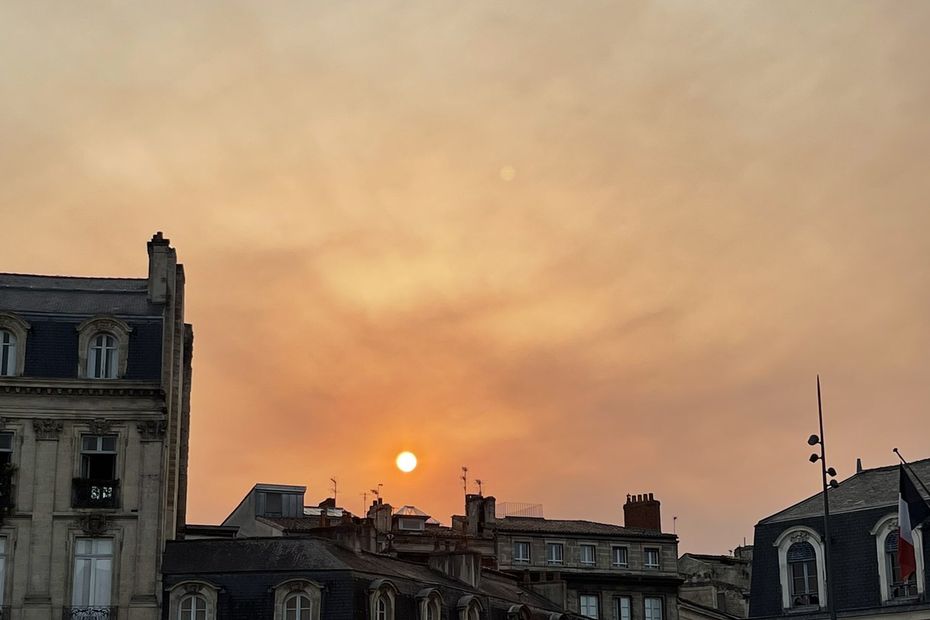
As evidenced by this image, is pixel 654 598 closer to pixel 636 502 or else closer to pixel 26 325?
pixel 636 502

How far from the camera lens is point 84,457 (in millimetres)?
50469

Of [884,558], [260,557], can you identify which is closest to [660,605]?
[884,558]

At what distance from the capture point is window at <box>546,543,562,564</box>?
80188 mm

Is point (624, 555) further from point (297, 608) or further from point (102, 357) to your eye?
point (102, 357)

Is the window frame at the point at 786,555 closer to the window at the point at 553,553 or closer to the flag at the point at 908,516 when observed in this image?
the flag at the point at 908,516

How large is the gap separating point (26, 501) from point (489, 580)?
894 inches

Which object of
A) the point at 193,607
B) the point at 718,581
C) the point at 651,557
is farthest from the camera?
the point at 718,581

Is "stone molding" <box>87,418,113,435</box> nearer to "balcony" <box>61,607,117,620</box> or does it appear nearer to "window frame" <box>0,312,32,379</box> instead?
"window frame" <box>0,312,32,379</box>

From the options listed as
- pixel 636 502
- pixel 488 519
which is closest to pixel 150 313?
pixel 488 519

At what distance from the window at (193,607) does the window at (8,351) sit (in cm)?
989

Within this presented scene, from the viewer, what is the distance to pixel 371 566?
172 feet

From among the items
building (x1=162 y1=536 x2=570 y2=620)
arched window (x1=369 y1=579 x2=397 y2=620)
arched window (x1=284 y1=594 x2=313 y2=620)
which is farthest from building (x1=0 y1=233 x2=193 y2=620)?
arched window (x1=369 y1=579 x2=397 y2=620)

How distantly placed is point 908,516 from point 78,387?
27.3 m

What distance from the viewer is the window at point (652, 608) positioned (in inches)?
3155
